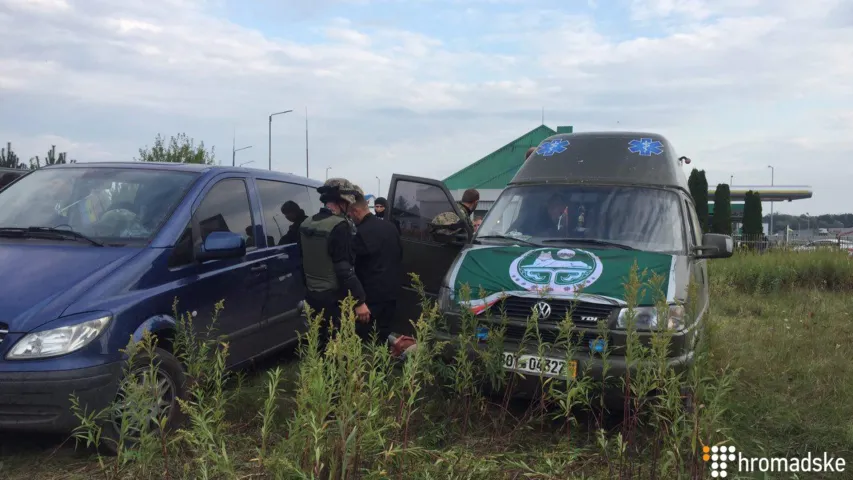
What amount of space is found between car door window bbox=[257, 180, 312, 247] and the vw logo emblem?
252 cm

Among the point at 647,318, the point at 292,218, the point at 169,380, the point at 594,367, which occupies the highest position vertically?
the point at 292,218

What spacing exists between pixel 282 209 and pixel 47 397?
298 cm

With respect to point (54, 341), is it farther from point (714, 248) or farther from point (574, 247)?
point (714, 248)

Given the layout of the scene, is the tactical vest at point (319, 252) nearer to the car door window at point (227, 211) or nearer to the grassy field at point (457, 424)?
the car door window at point (227, 211)

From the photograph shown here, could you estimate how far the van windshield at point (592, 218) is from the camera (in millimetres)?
5594

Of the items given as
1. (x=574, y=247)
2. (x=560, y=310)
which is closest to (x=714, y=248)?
(x=574, y=247)

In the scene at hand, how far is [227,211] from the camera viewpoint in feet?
17.8

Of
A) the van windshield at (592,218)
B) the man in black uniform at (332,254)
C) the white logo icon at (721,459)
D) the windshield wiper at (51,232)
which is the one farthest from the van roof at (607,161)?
the windshield wiper at (51,232)

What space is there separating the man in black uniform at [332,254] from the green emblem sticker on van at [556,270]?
1288 millimetres

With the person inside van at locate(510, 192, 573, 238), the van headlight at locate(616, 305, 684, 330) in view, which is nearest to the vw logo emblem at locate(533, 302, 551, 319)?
the van headlight at locate(616, 305, 684, 330)

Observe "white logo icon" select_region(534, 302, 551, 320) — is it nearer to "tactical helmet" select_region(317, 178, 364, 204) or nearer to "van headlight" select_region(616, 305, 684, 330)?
"van headlight" select_region(616, 305, 684, 330)

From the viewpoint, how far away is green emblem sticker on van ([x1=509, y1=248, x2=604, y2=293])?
4717mm

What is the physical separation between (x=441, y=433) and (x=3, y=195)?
3885 millimetres

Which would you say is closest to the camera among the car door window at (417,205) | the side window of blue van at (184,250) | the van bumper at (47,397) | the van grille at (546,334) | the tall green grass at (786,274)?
the van bumper at (47,397)
